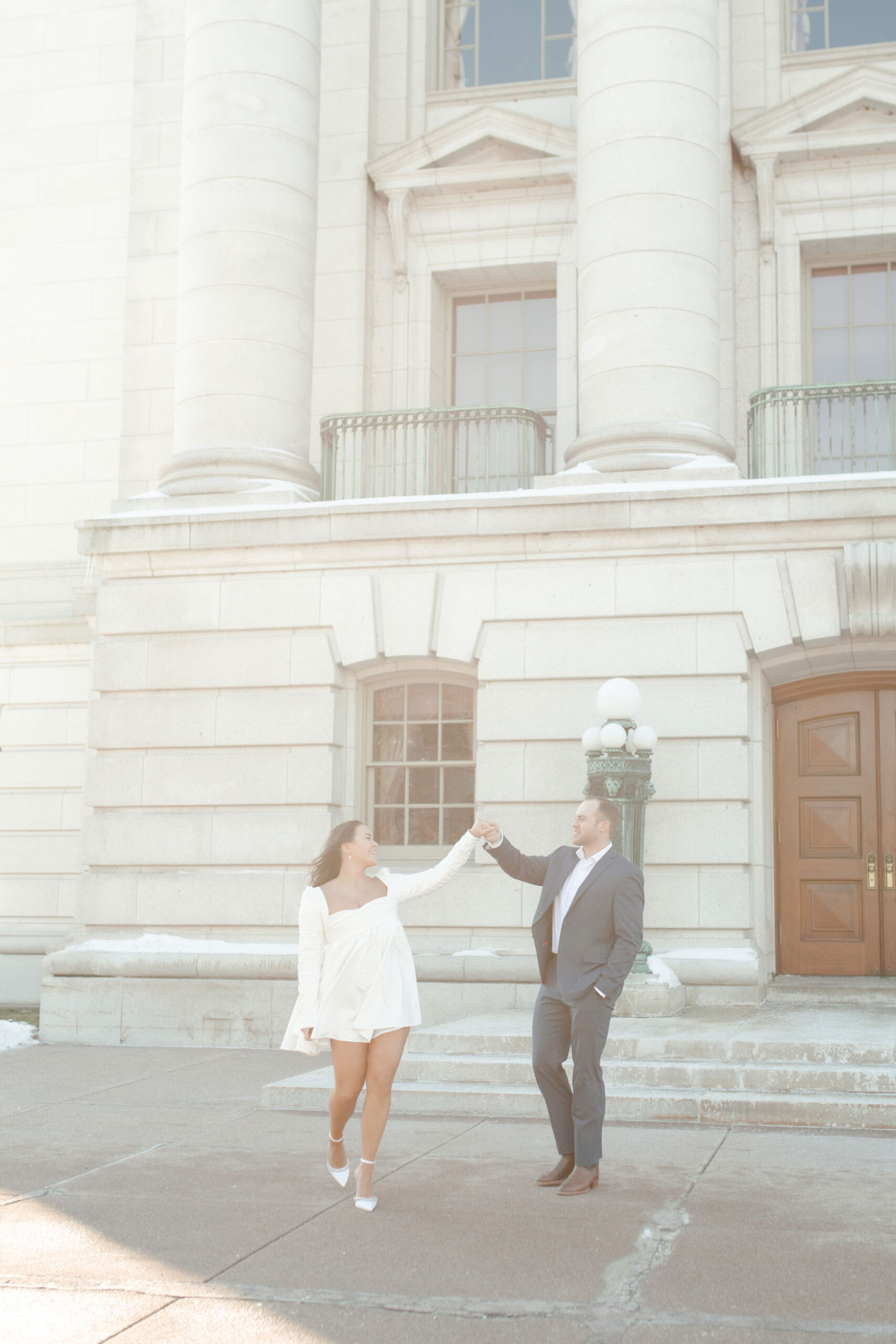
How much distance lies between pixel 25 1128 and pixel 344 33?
1477 cm

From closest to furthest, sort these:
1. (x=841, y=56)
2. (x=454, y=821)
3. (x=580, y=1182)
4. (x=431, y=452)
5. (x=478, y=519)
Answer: (x=580, y=1182)
(x=478, y=519)
(x=454, y=821)
(x=431, y=452)
(x=841, y=56)

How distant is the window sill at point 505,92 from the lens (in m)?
18.0

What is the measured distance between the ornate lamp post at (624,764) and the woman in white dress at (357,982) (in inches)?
208

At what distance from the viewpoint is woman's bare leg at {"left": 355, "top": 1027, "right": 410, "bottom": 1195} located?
6.77 meters

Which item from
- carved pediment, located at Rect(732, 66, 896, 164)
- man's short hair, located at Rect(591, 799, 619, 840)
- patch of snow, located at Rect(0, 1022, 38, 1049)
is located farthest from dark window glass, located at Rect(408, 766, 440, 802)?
carved pediment, located at Rect(732, 66, 896, 164)

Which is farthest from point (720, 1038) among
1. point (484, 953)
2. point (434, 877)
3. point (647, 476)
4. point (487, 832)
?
point (647, 476)

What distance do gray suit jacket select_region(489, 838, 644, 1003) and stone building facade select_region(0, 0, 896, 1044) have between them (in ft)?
20.2

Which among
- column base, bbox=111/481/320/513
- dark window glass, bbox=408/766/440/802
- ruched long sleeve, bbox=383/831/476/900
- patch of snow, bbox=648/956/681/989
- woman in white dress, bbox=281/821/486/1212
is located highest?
column base, bbox=111/481/320/513

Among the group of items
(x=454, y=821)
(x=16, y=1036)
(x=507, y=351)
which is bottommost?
(x=16, y=1036)

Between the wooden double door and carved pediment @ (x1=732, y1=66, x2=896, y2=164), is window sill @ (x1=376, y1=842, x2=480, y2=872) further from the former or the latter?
carved pediment @ (x1=732, y1=66, x2=896, y2=164)

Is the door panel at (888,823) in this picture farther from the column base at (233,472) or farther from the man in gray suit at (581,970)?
the man in gray suit at (581,970)

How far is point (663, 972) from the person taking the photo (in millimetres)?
12773

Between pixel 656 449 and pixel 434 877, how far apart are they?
8033 millimetres

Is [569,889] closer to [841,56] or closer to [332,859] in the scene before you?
[332,859]
